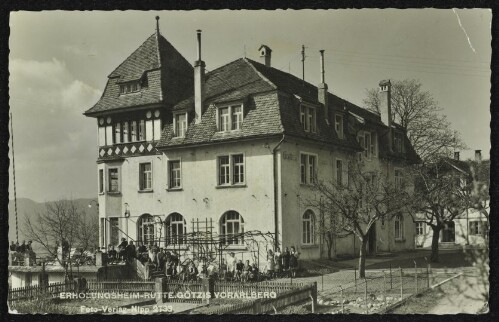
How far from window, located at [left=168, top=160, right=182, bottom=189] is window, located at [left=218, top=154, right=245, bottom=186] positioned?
7.97 feet

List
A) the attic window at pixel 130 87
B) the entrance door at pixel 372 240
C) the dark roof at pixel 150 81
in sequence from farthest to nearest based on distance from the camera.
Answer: the entrance door at pixel 372 240
the attic window at pixel 130 87
the dark roof at pixel 150 81

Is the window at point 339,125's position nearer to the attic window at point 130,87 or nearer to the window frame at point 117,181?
the attic window at point 130,87

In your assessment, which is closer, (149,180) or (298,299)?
(298,299)

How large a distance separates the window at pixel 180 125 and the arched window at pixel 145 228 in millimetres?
4391

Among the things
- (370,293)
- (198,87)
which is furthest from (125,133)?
(370,293)

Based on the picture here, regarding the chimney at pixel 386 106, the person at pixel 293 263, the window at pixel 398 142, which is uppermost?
the chimney at pixel 386 106

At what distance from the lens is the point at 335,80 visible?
2188 centimetres

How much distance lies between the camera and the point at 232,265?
26844 millimetres

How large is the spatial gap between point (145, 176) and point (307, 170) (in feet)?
26.9

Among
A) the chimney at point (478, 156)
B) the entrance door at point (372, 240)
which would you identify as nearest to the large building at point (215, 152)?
the entrance door at point (372, 240)

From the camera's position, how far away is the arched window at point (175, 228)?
29.3 meters
